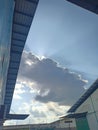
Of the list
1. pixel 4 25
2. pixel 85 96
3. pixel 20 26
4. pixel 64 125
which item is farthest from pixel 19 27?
pixel 64 125

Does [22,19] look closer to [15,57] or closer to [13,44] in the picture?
[13,44]

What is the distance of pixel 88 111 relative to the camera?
2559 cm

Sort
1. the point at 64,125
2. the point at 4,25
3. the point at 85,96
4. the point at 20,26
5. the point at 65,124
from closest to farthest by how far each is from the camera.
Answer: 1. the point at 4,25
2. the point at 20,26
3. the point at 85,96
4. the point at 65,124
5. the point at 64,125

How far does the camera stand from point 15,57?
50.7 feet

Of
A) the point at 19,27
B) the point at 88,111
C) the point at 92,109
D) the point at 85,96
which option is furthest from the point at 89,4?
the point at 88,111

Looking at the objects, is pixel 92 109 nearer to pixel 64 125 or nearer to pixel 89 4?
pixel 64 125

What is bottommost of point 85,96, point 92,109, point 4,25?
point 92,109

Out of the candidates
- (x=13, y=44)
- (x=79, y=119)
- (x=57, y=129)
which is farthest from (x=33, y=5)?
(x=57, y=129)

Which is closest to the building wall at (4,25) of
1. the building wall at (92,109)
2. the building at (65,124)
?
the building wall at (92,109)

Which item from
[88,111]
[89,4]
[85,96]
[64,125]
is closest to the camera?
[89,4]

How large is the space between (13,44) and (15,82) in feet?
27.4

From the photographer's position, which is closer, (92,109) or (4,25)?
(4,25)

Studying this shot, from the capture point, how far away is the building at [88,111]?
24203mm

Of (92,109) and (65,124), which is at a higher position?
(92,109)
